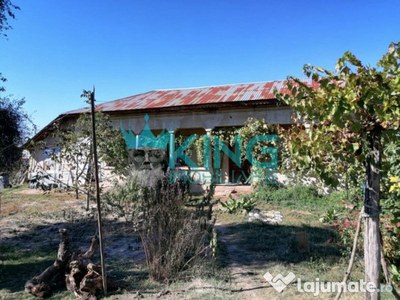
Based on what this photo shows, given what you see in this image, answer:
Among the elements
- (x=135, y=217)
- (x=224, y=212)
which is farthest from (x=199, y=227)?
(x=224, y=212)

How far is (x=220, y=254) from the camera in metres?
4.53

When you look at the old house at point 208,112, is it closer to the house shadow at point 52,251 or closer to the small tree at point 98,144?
the small tree at point 98,144

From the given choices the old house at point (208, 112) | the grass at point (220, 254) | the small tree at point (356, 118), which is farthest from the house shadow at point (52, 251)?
the old house at point (208, 112)

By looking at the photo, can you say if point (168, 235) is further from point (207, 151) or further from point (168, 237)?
point (207, 151)

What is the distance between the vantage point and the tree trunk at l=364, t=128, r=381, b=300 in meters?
1.97

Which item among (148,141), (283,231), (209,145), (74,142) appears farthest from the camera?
(148,141)

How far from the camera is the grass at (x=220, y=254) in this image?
3.32 m

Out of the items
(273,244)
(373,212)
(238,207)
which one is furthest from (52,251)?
(373,212)

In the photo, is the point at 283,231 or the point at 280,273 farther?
the point at 283,231

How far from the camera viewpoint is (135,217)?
152 inches

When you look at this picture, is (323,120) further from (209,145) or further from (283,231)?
(209,145)

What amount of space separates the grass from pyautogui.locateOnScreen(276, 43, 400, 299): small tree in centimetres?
169

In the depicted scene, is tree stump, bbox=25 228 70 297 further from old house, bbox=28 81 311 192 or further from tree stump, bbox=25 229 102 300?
old house, bbox=28 81 311 192

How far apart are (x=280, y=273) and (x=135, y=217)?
7.06ft
